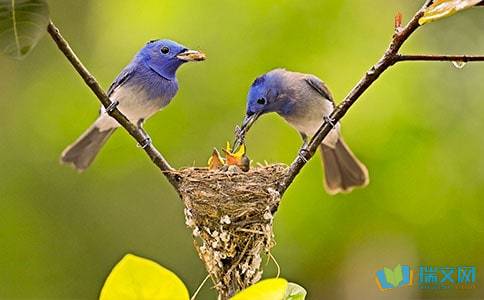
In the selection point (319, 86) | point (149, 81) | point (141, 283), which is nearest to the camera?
point (141, 283)

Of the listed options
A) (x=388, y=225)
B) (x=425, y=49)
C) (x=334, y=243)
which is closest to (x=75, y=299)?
(x=334, y=243)

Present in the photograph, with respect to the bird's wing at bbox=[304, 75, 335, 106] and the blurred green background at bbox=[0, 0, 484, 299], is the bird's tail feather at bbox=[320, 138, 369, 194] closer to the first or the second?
the bird's wing at bbox=[304, 75, 335, 106]

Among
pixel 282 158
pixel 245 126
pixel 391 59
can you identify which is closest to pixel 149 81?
pixel 245 126

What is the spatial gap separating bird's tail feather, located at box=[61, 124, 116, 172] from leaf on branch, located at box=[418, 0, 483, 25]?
2.16 feet

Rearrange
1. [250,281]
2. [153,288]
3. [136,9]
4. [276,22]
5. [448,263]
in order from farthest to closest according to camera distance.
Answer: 1. [448,263]
2. [276,22]
3. [136,9]
4. [250,281]
5. [153,288]

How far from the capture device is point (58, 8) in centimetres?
198

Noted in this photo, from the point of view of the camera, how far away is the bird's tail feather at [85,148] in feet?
3.79

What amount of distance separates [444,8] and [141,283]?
298mm

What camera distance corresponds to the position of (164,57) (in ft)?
3.07

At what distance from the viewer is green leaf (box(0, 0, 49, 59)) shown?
55 cm

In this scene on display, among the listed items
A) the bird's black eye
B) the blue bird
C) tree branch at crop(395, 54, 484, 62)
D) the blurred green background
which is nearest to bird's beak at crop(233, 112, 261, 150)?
the bird's black eye

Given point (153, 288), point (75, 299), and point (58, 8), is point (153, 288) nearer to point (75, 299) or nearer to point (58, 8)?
point (58, 8)

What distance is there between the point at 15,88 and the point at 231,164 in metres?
1.27

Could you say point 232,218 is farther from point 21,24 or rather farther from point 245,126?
point 21,24
